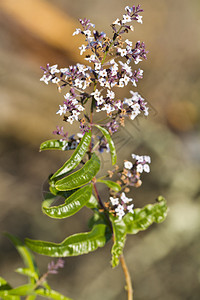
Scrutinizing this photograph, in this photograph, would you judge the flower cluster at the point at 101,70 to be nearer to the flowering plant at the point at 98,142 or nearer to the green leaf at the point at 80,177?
the flowering plant at the point at 98,142

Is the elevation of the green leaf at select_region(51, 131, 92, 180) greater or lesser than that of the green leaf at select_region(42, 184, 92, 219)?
greater

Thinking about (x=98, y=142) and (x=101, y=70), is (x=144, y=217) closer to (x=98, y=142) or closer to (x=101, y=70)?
(x=98, y=142)

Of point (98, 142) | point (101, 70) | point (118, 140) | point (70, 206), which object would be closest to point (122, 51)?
point (101, 70)

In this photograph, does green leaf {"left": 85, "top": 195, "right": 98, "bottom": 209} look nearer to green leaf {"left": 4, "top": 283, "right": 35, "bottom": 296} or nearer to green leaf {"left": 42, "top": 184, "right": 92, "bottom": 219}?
green leaf {"left": 42, "top": 184, "right": 92, "bottom": 219}

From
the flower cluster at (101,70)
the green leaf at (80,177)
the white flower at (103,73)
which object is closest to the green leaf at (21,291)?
the green leaf at (80,177)

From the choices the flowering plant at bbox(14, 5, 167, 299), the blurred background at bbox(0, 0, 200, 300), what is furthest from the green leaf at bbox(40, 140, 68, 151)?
the blurred background at bbox(0, 0, 200, 300)
